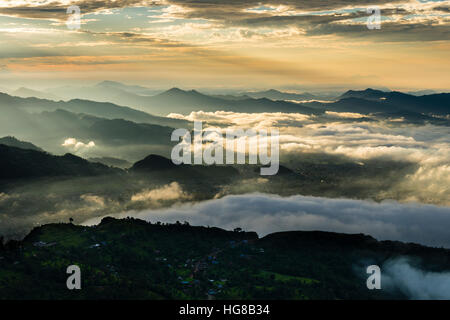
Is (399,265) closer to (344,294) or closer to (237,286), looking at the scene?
(344,294)
